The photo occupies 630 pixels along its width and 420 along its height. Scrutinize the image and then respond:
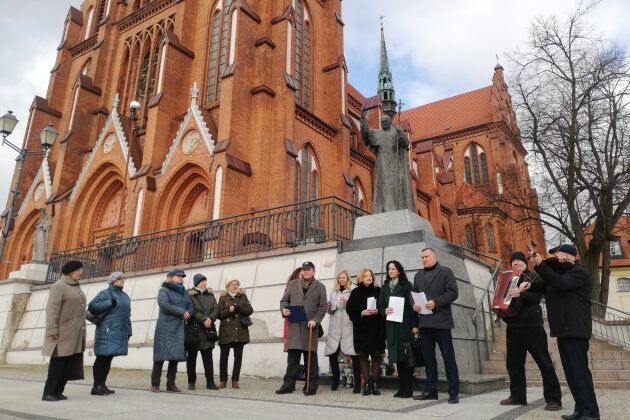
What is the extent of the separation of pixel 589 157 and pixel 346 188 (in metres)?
9.42

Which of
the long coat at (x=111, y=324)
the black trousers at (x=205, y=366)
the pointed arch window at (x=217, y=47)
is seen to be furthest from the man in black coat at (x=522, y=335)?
the pointed arch window at (x=217, y=47)

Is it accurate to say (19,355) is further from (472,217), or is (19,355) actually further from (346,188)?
Answer: (472,217)

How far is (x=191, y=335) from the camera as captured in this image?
6.82 meters

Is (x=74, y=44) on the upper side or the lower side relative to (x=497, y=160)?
upper

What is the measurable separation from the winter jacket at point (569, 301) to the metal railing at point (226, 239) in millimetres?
5857

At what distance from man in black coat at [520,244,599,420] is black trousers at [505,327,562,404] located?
0.59 m

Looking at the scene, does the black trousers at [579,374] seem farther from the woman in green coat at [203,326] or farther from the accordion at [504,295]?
the woman in green coat at [203,326]

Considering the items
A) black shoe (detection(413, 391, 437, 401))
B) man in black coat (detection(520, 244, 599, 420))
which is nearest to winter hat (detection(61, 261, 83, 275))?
black shoe (detection(413, 391, 437, 401))

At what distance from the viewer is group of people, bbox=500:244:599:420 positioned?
13.8 ft

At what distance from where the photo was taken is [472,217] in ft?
115

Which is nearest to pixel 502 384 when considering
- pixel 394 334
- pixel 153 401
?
pixel 394 334

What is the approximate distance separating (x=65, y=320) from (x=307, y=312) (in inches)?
117

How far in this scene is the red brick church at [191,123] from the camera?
17844 millimetres

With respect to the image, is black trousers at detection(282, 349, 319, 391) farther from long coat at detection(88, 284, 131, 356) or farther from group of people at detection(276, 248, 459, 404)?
long coat at detection(88, 284, 131, 356)
